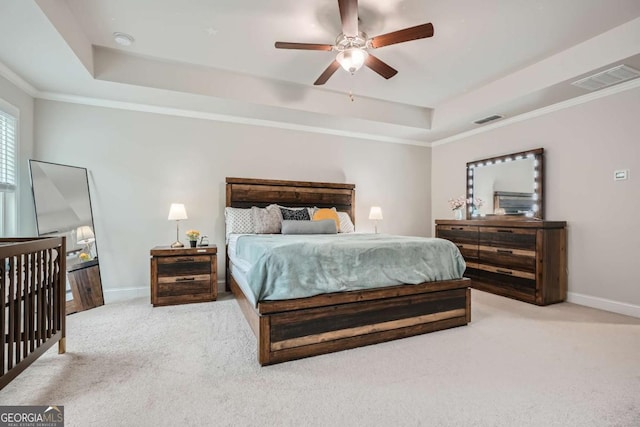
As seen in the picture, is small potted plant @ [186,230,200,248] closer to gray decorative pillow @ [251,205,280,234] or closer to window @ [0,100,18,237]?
gray decorative pillow @ [251,205,280,234]

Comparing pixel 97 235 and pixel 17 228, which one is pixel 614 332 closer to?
pixel 97 235

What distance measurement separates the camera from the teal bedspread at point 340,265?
2.14 metres

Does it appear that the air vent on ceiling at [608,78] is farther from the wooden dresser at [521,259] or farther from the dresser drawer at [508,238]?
the dresser drawer at [508,238]

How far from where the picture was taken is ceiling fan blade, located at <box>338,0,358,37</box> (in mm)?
2061

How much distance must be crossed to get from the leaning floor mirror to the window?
17 cm

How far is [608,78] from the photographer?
3051 millimetres

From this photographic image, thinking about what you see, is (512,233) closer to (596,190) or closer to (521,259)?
(521,259)

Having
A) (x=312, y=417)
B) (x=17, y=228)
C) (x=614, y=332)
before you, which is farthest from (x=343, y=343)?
(x=17, y=228)

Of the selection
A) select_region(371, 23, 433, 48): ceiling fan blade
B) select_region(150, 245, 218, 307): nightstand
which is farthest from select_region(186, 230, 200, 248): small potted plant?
select_region(371, 23, 433, 48): ceiling fan blade

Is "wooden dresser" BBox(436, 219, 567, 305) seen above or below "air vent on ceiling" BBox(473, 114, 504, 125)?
below

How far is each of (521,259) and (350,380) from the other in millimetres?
3004

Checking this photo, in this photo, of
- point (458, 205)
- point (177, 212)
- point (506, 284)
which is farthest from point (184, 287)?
point (458, 205)

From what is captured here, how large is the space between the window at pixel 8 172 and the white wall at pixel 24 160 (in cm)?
8

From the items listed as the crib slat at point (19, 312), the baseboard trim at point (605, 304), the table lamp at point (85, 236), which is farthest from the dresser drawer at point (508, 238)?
the table lamp at point (85, 236)
